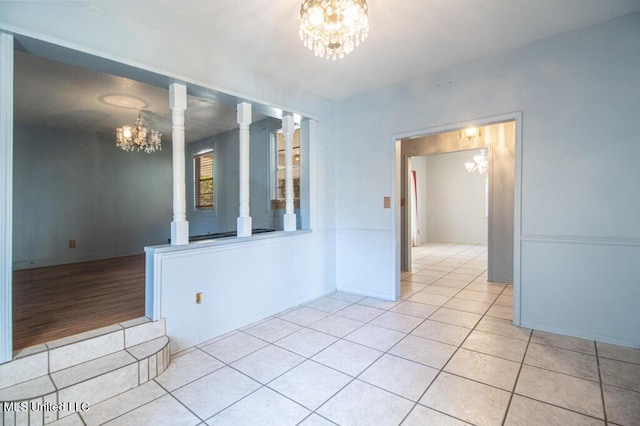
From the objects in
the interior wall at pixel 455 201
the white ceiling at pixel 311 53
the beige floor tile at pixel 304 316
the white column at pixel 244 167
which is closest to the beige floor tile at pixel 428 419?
the beige floor tile at pixel 304 316

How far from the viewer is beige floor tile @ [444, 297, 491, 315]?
3482mm

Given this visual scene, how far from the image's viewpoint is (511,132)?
451cm

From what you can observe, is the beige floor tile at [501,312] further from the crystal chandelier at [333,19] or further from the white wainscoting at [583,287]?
the crystal chandelier at [333,19]

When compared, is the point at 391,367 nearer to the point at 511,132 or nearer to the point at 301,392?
the point at 301,392

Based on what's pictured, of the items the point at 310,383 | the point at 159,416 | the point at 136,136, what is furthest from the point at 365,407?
the point at 136,136

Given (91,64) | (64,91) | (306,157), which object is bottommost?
(306,157)

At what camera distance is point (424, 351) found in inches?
99.7

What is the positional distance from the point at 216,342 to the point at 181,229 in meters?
1.12

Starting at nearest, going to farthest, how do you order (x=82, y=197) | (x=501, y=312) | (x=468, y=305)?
1. (x=501, y=312)
2. (x=468, y=305)
3. (x=82, y=197)

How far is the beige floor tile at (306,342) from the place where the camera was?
2583 millimetres

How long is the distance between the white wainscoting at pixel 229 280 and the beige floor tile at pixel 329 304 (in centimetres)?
14

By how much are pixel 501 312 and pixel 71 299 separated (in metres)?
4.74

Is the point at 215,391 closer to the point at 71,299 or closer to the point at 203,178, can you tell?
the point at 71,299

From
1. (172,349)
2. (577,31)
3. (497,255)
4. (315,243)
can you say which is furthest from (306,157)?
(497,255)
